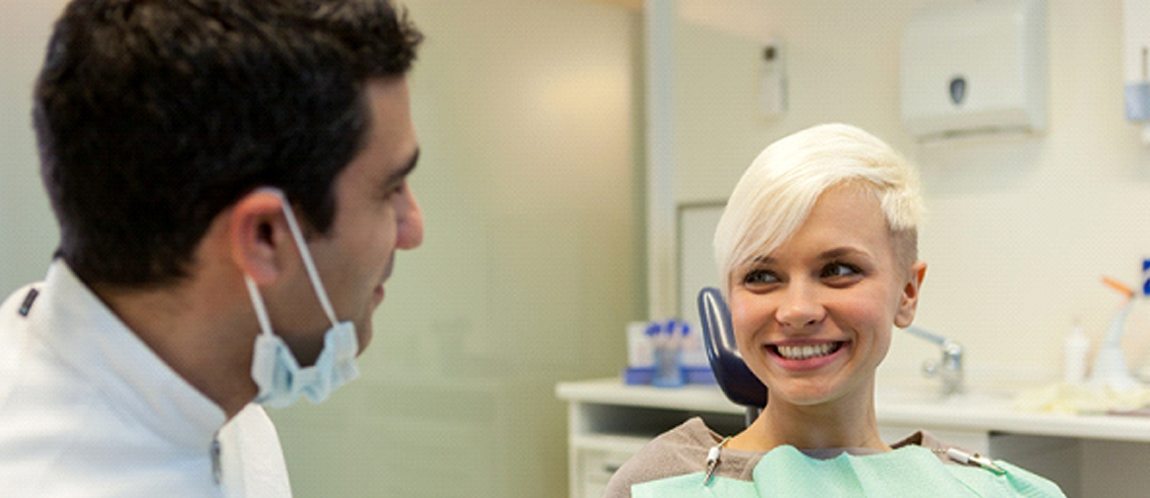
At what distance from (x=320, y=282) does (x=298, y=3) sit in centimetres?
27

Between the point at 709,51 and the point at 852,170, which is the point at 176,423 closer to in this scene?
the point at 852,170

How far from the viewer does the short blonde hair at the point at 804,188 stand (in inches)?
58.7

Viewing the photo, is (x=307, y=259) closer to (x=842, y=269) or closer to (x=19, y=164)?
(x=842, y=269)

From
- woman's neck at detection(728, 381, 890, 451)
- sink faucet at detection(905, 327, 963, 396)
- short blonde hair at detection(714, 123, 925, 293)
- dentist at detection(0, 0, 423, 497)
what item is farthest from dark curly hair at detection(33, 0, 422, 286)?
sink faucet at detection(905, 327, 963, 396)

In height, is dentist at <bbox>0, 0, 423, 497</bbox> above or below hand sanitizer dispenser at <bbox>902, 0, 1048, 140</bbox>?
below

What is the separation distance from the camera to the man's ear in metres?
1.08

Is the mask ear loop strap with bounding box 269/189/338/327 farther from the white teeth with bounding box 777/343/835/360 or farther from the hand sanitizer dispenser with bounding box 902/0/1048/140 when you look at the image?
the hand sanitizer dispenser with bounding box 902/0/1048/140

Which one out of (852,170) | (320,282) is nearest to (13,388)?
(320,282)

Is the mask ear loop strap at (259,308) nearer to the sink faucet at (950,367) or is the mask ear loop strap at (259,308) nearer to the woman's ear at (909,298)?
the woman's ear at (909,298)

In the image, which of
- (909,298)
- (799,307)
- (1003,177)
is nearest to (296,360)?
(799,307)

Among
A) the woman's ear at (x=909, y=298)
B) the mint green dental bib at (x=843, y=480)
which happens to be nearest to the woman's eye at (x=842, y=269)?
the woman's ear at (x=909, y=298)

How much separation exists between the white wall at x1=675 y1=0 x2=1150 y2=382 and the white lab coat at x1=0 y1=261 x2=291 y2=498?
254 cm

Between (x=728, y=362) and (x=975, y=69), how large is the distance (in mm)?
1746

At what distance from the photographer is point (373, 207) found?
1.16 m
